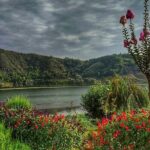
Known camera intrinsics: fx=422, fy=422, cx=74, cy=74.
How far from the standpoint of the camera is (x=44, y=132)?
1198 cm

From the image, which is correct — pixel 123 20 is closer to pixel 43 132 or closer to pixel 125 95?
pixel 43 132

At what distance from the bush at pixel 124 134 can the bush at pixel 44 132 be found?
3.09 ft

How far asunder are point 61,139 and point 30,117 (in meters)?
1.49

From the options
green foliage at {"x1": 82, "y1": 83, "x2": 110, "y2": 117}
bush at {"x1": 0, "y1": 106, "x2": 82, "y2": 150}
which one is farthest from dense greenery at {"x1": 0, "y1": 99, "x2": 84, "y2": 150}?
green foliage at {"x1": 82, "y1": 83, "x2": 110, "y2": 117}

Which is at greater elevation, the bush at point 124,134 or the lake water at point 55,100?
the bush at point 124,134

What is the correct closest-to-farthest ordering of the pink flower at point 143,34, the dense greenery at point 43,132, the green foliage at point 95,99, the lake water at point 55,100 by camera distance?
the dense greenery at point 43,132 → the pink flower at point 143,34 → the green foliage at point 95,99 → the lake water at point 55,100

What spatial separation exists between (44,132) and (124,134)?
2.34 m

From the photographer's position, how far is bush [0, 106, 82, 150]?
1166cm

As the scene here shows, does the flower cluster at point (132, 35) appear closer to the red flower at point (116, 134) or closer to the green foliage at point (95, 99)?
the red flower at point (116, 134)

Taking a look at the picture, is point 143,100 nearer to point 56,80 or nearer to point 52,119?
point 52,119

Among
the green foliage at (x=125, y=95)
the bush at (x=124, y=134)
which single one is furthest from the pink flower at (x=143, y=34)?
the green foliage at (x=125, y=95)

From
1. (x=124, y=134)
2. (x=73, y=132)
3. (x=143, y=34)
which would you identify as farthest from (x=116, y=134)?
(x=143, y=34)

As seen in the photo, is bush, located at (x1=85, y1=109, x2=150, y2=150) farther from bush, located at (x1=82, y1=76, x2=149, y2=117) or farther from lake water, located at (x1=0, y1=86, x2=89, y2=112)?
lake water, located at (x1=0, y1=86, x2=89, y2=112)

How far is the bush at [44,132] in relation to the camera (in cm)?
1166
